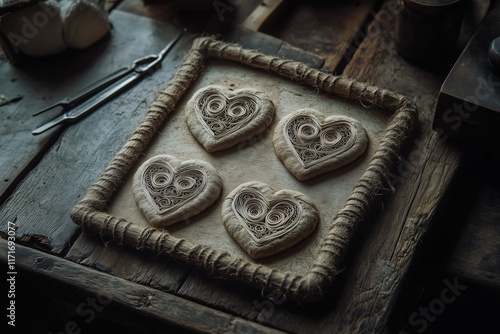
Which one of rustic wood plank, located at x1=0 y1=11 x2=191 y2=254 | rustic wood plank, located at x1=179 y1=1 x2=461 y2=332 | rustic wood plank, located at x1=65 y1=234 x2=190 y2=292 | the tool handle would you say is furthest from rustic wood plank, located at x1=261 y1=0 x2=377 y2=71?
rustic wood plank, located at x1=65 y1=234 x2=190 y2=292

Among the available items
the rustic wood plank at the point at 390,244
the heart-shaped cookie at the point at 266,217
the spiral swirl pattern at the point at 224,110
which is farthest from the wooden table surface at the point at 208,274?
the spiral swirl pattern at the point at 224,110

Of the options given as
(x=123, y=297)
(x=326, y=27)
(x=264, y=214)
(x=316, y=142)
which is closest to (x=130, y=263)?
(x=123, y=297)

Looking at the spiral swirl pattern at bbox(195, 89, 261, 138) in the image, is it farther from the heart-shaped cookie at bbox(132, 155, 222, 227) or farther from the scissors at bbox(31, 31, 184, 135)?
the scissors at bbox(31, 31, 184, 135)

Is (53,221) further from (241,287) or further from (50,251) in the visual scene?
(241,287)

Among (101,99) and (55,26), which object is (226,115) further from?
(55,26)

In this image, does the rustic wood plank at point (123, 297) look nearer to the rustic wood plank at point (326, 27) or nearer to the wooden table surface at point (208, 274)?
the wooden table surface at point (208, 274)

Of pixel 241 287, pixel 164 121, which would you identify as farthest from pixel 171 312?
pixel 164 121
